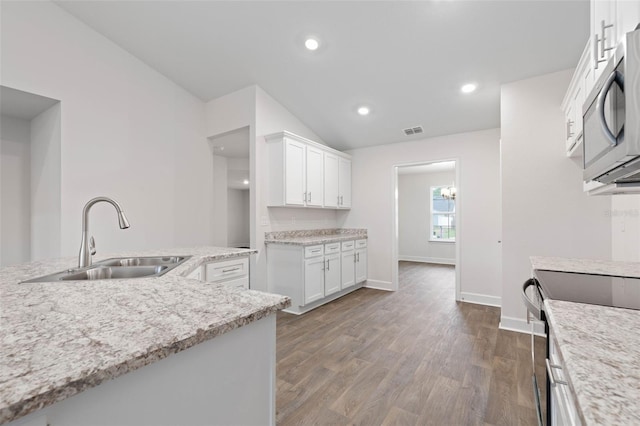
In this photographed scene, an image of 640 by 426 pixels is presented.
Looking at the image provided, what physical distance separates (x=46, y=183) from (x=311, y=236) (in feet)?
10.8

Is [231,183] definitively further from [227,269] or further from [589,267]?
[589,267]

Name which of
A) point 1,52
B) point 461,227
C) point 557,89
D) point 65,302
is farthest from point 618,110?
point 1,52

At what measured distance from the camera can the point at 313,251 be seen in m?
3.73

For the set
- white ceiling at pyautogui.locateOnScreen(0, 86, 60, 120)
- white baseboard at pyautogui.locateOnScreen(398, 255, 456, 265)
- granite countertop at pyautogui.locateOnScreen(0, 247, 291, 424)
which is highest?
white ceiling at pyautogui.locateOnScreen(0, 86, 60, 120)

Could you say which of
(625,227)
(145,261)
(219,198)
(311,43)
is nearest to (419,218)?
(219,198)

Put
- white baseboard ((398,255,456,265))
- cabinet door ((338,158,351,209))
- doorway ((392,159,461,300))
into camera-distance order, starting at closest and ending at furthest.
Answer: cabinet door ((338,158,351,209))
white baseboard ((398,255,456,265))
doorway ((392,159,461,300))

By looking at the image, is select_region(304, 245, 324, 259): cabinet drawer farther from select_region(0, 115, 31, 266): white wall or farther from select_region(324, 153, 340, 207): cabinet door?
select_region(0, 115, 31, 266): white wall

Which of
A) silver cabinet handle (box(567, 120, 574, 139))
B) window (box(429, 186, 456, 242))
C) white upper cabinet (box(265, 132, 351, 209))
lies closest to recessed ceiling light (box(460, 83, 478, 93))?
silver cabinet handle (box(567, 120, 574, 139))

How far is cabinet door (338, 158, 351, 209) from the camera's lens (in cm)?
Result: 486

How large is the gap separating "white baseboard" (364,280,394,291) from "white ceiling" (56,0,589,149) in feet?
8.53

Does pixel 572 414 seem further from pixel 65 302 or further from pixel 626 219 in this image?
pixel 626 219

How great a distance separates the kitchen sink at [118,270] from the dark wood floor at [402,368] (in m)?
1.17

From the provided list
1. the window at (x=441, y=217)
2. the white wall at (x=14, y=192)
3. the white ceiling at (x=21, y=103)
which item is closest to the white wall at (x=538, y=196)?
the window at (x=441, y=217)

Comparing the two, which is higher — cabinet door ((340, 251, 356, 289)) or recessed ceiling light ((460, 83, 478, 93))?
recessed ceiling light ((460, 83, 478, 93))
